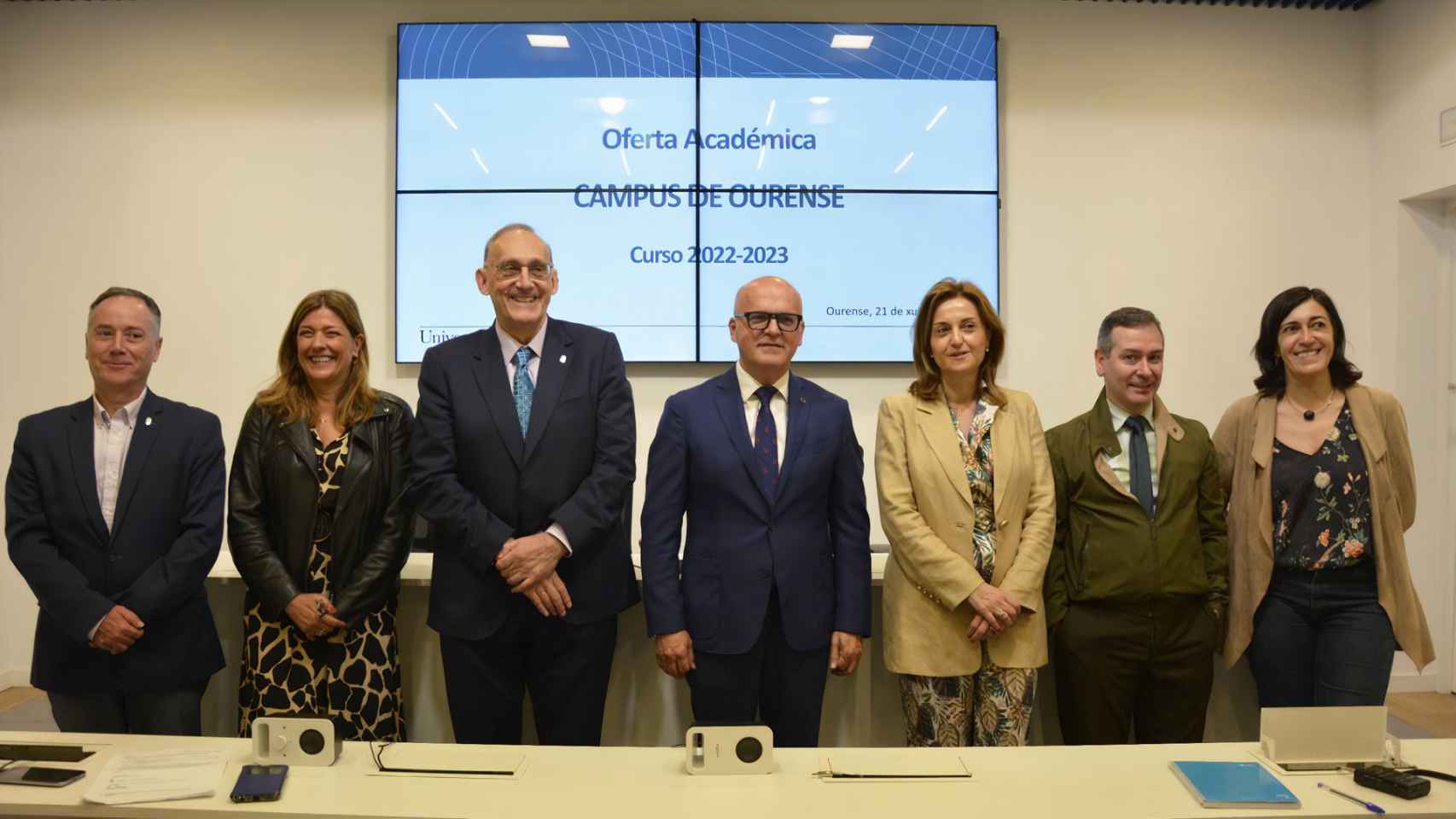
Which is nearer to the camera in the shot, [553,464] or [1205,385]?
[553,464]

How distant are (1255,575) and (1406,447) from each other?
22.2 inches

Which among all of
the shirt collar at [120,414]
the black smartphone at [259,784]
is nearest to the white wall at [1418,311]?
the black smartphone at [259,784]

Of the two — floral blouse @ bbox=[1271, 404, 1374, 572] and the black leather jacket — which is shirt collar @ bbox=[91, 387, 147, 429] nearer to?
the black leather jacket

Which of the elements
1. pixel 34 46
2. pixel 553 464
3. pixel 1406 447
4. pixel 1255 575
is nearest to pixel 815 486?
pixel 553 464

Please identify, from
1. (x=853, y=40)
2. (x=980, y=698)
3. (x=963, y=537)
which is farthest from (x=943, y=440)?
(x=853, y=40)

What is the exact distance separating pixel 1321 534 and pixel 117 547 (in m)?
3.13

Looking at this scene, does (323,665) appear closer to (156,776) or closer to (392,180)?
(156,776)

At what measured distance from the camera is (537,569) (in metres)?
2.28

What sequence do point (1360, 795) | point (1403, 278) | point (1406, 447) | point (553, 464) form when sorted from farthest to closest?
point (1403, 278), point (1406, 447), point (553, 464), point (1360, 795)

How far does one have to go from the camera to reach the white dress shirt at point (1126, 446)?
8.32 feet

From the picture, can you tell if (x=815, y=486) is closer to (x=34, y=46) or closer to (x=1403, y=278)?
(x=1403, y=278)

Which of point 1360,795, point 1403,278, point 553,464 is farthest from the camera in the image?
point 1403,278


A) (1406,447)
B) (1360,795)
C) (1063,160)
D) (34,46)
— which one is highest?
(34,46)

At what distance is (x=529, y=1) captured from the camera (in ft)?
15.2
